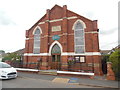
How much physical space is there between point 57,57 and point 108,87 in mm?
9875

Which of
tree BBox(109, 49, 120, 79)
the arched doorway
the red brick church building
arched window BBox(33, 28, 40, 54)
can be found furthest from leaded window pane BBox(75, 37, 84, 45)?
arched window BBox(33, 28, 40, 54)

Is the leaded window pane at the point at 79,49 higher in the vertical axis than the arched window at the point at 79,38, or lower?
lower

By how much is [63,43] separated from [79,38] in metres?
2.67

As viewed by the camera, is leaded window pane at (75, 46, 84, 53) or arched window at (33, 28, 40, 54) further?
arched window at (33, 28, 40, 54)

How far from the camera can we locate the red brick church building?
45.1ft

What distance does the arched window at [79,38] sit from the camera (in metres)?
14.6

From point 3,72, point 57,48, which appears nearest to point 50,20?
point 57,48

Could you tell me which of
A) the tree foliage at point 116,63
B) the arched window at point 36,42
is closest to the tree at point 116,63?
the tree foliage at point 116,63

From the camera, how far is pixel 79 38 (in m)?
14.9

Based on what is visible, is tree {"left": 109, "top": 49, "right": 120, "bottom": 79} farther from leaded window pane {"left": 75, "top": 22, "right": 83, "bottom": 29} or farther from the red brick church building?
leaded window pane {"left": 75, "top": 22, "right": 83, "bottom": 29}

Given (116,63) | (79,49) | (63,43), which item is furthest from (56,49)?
(116,63)

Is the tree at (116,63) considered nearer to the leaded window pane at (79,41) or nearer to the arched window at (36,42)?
the leaded window pane at (79,41)

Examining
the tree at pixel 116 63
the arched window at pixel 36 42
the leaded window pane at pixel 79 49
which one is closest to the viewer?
the tree at pixel 116 63

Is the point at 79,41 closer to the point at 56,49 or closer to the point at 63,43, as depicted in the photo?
the point at 63,43
